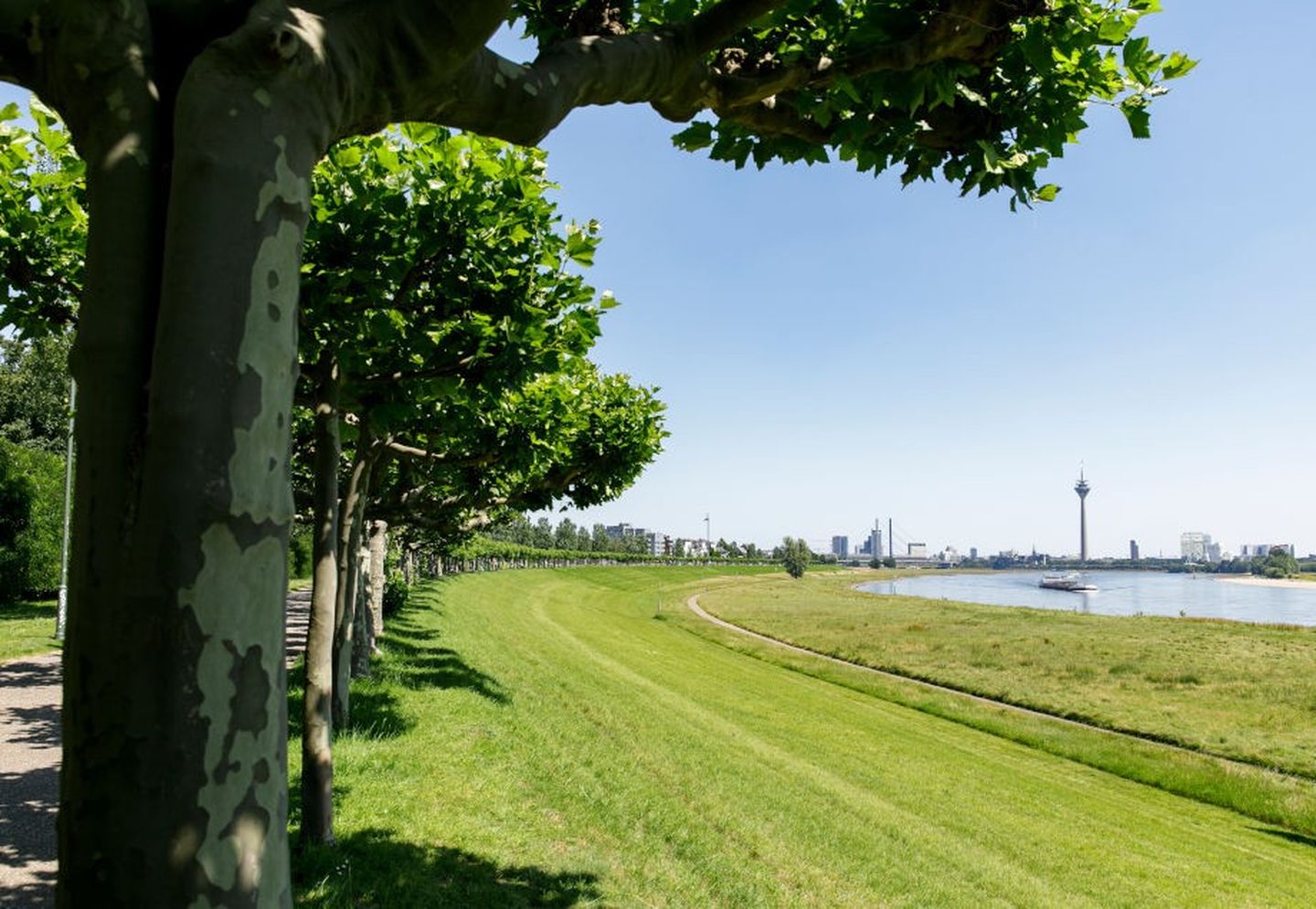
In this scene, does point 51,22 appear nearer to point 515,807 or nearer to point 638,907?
point 638,907

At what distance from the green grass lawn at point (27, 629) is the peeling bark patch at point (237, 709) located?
19.8m

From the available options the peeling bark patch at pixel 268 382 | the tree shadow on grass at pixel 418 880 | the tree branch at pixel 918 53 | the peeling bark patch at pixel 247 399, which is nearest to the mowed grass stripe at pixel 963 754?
the tree shadow on grass at pixel 418 880

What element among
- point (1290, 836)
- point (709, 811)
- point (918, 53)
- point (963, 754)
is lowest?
point (1290, 836)

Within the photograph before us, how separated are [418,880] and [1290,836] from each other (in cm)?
1904

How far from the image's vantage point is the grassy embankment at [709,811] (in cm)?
766

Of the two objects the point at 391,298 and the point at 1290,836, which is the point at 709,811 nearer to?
the point at 391,298

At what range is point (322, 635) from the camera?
7832mm

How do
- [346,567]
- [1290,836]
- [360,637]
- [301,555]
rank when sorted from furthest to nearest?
[301,555], [360,637], [1290,836], [346,567]

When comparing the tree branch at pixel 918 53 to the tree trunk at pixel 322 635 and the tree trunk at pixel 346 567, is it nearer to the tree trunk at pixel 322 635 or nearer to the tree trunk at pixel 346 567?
the tree trunk at pixel 322 635

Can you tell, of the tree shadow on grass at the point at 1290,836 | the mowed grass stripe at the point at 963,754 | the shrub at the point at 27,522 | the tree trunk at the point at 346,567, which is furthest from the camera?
the shrub at the point at 27,522

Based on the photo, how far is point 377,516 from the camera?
55.7 ft

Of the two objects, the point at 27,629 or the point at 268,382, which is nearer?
the point at 268,382

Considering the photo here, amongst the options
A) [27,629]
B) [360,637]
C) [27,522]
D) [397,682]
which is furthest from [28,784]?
[27,522]

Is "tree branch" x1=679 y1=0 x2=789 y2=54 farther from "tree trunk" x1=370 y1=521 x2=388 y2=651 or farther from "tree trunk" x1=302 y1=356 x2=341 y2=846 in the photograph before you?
"tree trunk" x1=370 y1=521 x2=388 y2=651
